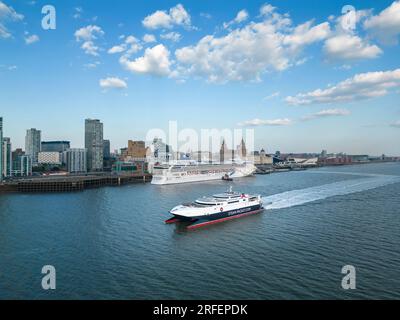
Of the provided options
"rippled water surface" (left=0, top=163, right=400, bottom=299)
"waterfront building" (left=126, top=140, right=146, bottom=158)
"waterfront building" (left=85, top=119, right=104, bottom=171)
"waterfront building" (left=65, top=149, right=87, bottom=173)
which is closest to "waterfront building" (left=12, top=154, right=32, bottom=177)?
"waterfront building" (left=65, top=149, right=87, bottom=173)

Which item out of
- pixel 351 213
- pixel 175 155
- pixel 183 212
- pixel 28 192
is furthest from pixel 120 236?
pixel 175 155

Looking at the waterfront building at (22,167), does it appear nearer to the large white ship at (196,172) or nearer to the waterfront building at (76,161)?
the waterfront building at (76,161)

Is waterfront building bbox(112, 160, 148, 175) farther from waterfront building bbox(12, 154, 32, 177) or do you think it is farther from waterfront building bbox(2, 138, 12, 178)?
waterfront building bbox(2, 138, 12, 178)

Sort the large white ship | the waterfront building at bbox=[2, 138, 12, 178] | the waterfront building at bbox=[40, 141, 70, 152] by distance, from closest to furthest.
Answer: the large white ship
the waterfront building at bbox=[2, 138, 12, 178]
the waterfront building at bbox=[40, 141, 70, 152]

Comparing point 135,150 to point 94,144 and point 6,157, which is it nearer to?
point 94,144

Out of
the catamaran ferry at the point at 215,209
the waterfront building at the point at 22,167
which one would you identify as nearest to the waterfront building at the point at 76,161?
the waterfront building at the point at 22,167

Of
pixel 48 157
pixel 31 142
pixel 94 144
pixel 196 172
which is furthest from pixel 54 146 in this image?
pixel 196 172
